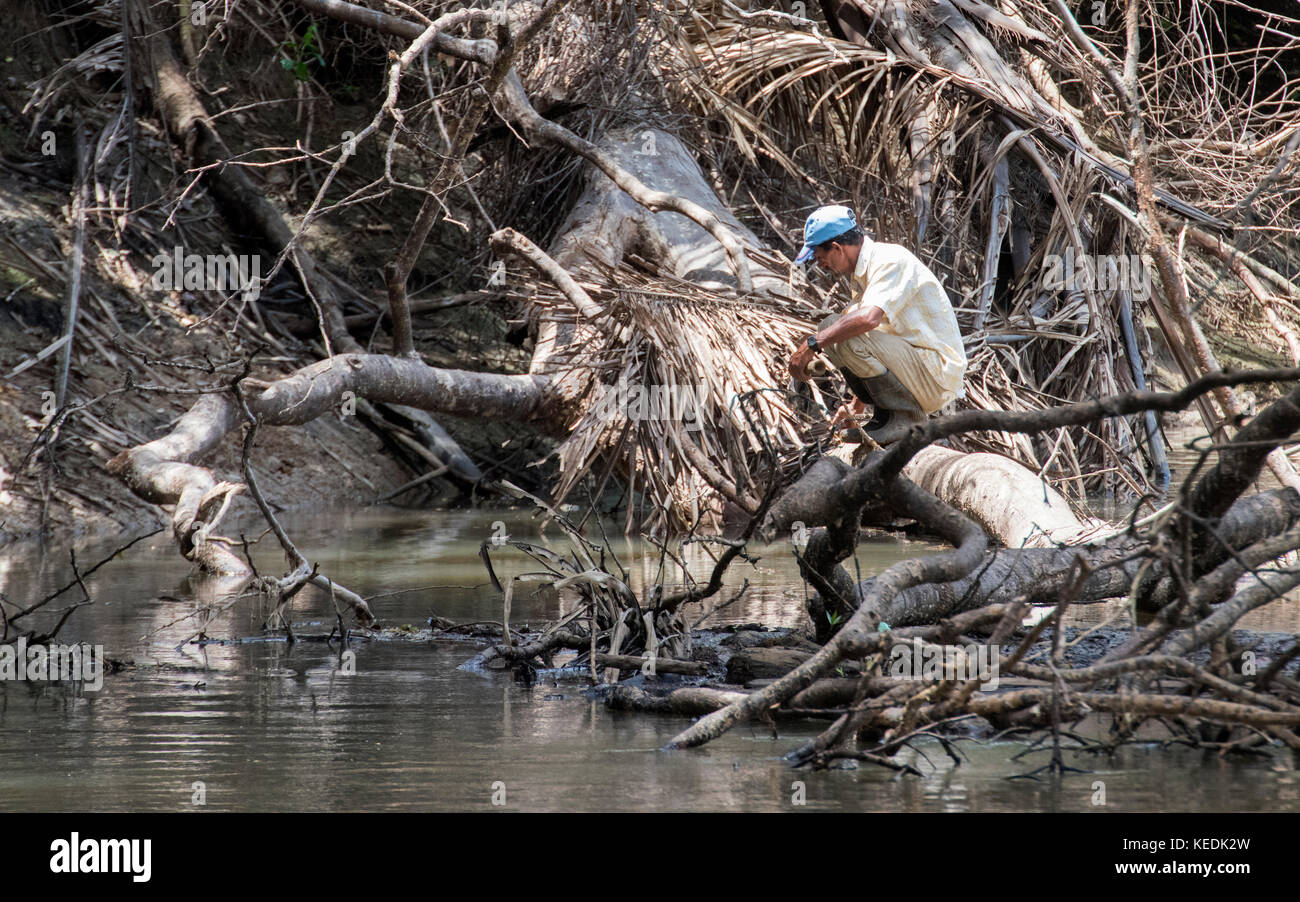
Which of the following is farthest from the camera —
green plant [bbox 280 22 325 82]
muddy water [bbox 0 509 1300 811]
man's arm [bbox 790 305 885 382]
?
green plant [bbox 280 22 325 82]

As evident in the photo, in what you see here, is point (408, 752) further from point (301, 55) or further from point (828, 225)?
point (301, 55)

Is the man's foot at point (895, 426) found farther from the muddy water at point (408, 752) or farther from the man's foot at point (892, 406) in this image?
the muddy water at point (408, 752)

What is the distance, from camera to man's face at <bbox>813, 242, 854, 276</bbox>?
5.98m

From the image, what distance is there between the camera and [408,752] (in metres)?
3.82

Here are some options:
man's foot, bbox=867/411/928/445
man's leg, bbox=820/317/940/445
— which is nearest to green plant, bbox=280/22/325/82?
man's leg, bbox=820/317/940/445

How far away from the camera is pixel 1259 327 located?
32.5 ft

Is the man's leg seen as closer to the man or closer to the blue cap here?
the man

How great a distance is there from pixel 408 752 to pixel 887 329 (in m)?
3.07

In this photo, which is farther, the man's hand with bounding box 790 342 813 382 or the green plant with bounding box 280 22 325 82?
the green plant with bounding box 280 22 325 82

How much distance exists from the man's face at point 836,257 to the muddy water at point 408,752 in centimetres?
153

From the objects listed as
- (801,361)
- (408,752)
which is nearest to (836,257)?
(801,361)

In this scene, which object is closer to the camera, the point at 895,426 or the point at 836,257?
the point at 836,257

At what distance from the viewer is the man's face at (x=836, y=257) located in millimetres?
5980
